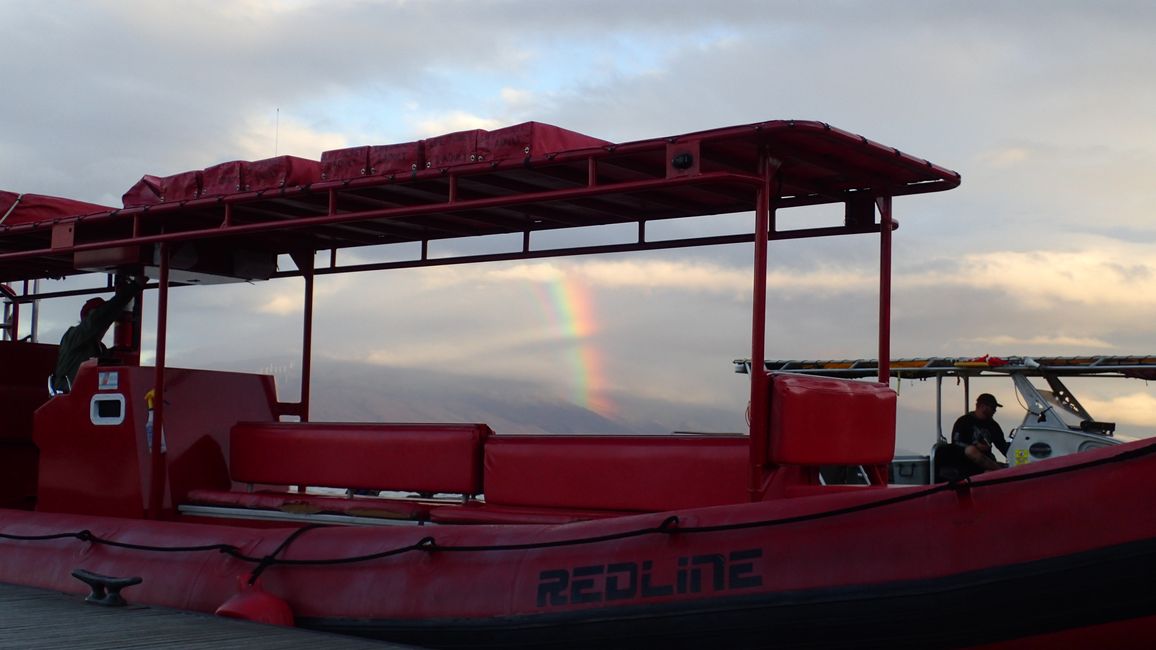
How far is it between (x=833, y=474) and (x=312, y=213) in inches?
185

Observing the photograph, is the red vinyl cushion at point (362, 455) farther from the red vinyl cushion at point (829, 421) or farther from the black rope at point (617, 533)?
the red vinyl cushion at point (829, 421)

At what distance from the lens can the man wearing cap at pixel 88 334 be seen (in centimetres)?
845

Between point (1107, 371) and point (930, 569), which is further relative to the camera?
point (1107, 371)

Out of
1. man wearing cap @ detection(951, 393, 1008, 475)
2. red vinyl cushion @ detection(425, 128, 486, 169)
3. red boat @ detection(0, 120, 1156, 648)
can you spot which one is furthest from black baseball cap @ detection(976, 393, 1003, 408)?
red vinyl cushion @ detection(425, 128, 486, 169)

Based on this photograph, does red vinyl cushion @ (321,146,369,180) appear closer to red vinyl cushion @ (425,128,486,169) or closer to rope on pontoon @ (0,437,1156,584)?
red vinyl cushion @ (425,128,486,169)

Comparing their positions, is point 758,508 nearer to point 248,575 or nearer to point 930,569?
point 930,569

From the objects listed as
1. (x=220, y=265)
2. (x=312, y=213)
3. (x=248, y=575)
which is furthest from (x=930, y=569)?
(x=220, y=265)

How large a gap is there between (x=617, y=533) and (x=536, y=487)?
1031mm

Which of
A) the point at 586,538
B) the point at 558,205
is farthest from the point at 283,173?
the point at 586,538

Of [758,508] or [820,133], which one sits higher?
[820,133]


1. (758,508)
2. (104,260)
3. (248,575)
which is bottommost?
(248,575)

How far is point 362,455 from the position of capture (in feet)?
23.5

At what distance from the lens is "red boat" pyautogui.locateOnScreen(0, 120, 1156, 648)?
15.1 ft

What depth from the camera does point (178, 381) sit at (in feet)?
26.2
